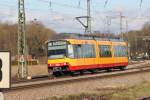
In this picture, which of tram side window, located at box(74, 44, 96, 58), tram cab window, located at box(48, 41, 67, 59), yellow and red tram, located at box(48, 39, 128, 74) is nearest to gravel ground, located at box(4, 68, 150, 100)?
yellow and red tram, located at box(48, 39, 128, 74)

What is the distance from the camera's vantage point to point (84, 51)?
33562mm

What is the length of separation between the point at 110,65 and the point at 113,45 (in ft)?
7.01

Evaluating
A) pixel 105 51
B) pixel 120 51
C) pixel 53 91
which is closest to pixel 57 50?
pixel 105 51

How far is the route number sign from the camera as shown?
10.6 feet

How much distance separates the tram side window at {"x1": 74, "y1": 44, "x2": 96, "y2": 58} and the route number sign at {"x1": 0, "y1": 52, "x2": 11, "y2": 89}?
28823mm

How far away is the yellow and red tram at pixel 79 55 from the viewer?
31.6 m

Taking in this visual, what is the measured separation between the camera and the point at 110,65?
3791 cm

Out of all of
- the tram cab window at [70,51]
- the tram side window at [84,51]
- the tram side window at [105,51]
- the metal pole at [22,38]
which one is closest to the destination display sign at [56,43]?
the tram cab window at [70,51]

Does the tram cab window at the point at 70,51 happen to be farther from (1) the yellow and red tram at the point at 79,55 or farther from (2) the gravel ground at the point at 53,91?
(2) the gravel ground at the point at 53,91

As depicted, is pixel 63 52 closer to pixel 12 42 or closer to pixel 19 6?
pixel 19 6

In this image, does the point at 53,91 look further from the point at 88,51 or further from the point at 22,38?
the point at 88,51

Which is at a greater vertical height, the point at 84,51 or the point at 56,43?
the point at 56,43

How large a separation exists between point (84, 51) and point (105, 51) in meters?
4.13

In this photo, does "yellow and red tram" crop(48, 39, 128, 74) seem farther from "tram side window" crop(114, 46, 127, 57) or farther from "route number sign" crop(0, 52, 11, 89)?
"route number sign" crop(0, 52, 11, 89)
